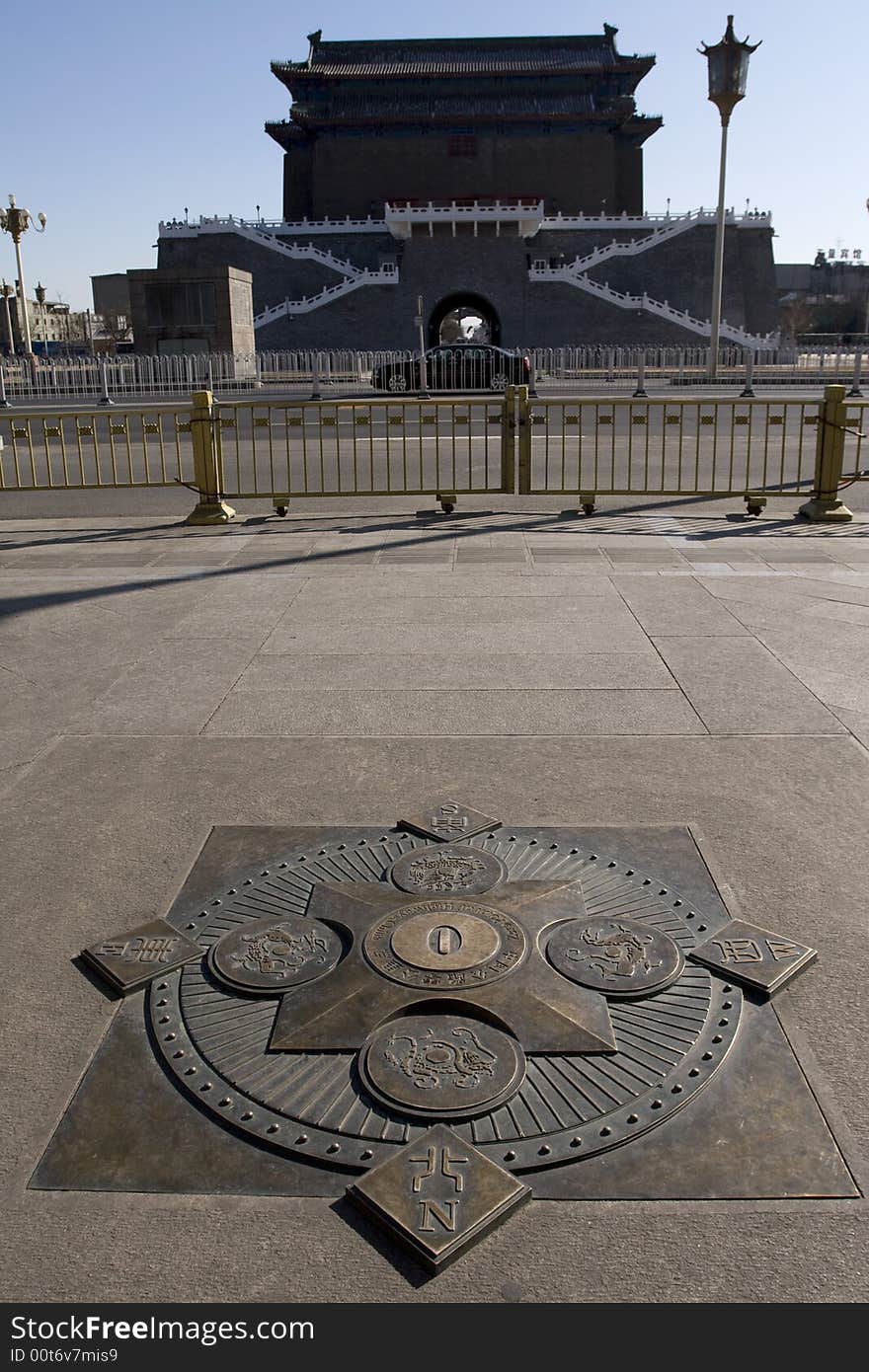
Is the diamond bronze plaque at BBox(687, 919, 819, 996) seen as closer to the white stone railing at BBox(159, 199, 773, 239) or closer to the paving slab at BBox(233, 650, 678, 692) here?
the paving slab at BBox(233, 650, 678, 692)

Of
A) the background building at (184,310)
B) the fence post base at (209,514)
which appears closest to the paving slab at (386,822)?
the fence post base at (209,514)

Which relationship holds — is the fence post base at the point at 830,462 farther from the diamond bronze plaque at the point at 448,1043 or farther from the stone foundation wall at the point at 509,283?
the stone foundation wall at the point at 509,283

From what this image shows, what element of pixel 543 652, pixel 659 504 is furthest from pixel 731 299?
pixel 543 652

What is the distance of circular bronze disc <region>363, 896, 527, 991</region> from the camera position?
343cm

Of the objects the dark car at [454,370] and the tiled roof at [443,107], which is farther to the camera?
the tiled roof at [443,107]

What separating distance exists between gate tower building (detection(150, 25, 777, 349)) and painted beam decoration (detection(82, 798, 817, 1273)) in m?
55.2

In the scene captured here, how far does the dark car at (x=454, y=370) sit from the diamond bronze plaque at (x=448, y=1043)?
31.9 m

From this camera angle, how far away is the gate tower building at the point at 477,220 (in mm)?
63062

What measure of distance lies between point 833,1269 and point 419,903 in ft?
5.80

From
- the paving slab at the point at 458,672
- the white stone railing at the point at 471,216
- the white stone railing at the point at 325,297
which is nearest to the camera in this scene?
the paving slab at the point at 458,672

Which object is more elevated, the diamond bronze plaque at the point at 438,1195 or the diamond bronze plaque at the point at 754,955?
the diamond bronze plaque at the point at 754,955

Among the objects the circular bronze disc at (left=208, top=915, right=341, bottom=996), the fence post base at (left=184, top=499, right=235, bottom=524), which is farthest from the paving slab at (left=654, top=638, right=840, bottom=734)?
the fence post base at (left=184, top=499, right=235, bottom=524)

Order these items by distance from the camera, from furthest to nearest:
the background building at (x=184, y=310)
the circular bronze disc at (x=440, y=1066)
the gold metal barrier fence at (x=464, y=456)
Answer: the background building at (x=184, y=310), the gold metal barrier fence at (x=464, y=456), the circular bronze disc at (x=440, y=1066)
